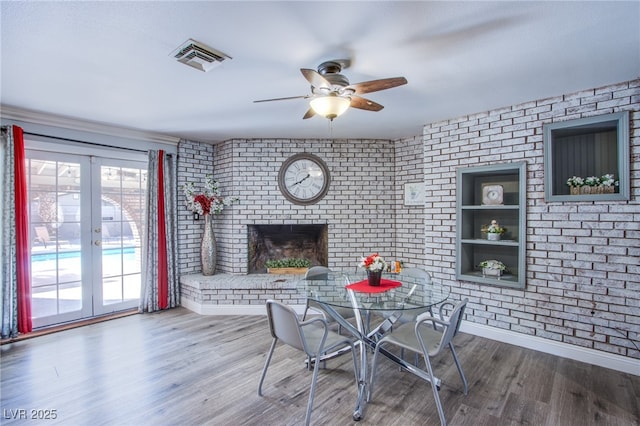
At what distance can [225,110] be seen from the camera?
129 inches

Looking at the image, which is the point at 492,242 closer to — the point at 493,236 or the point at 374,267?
the point at 493,236

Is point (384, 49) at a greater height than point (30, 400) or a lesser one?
greater

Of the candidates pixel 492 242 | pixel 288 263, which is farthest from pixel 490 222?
pixel 288 263

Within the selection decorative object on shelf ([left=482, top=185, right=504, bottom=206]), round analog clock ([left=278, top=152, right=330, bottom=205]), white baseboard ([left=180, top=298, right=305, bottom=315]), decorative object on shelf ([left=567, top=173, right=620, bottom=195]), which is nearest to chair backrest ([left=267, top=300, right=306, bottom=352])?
white baseboard ([left=180, top=298, right=305, bottom=315])

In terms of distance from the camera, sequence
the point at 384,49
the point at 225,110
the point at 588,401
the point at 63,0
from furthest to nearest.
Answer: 1. the point at 225,110
2. the point at 588,401
3. the point at 384,49
4. the point at 63,0

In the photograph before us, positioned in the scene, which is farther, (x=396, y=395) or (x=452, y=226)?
(x=452, y=226)

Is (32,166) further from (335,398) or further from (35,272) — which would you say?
(335,398)

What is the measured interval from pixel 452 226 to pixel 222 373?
111 inches

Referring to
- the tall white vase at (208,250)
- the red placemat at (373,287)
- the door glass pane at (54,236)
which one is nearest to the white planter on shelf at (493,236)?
the red placemat at (373,287)

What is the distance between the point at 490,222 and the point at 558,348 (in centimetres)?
139

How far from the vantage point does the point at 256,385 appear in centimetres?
249

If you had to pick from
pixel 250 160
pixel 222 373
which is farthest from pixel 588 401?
pixel 250 160

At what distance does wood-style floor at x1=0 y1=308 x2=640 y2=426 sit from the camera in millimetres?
2117

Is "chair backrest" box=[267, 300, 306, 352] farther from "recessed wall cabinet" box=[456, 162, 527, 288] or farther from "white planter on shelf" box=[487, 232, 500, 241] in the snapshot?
"white planter on shelf" box=[487, 232, 500, 241]
